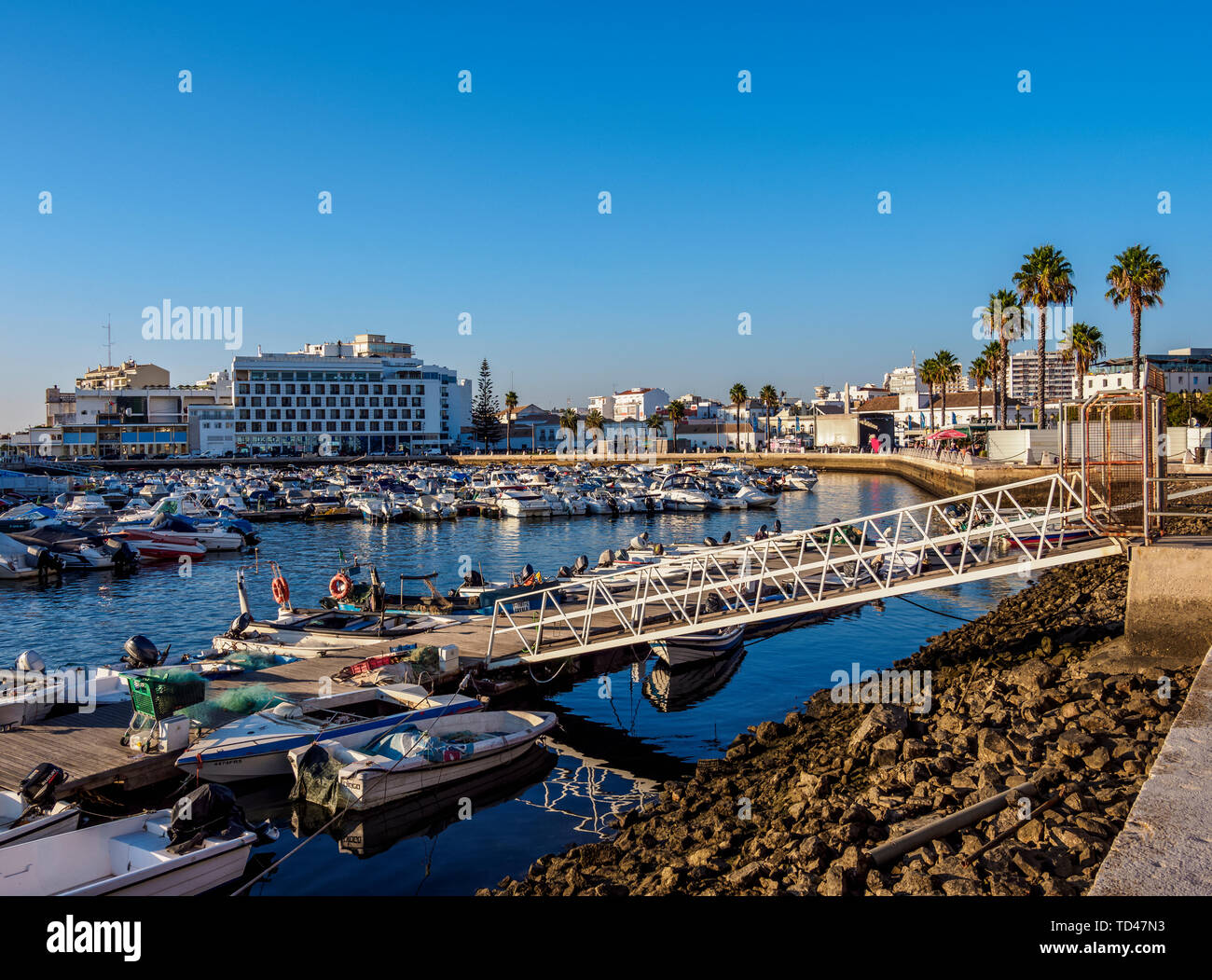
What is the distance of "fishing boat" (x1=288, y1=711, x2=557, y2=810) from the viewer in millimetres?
15133

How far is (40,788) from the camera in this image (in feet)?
43.6

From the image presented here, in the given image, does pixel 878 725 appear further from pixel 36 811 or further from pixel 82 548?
pixel 82 548

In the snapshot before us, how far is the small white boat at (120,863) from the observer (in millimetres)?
10914

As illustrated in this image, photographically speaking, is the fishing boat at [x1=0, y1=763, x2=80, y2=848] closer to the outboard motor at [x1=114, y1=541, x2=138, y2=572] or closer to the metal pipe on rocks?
the metal pipe on rocks

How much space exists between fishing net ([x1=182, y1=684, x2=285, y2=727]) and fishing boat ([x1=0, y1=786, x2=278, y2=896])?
201 inches

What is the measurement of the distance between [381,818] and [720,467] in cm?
8978

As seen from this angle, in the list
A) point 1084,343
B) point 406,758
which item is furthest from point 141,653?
point 1084,343

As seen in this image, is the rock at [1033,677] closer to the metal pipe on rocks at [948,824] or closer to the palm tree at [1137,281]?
the metal pipe on rocks at [948,824]

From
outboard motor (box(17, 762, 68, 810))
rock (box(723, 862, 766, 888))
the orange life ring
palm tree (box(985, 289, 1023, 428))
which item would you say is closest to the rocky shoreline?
rock (box(723, 862, 766, 888))

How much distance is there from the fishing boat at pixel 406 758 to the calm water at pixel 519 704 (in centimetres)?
37

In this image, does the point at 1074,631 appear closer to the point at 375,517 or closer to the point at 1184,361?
the point at 375,517

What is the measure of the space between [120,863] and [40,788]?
2598 millimetres

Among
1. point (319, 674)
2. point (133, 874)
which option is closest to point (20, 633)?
point (319, 674)

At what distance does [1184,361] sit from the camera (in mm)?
136000
